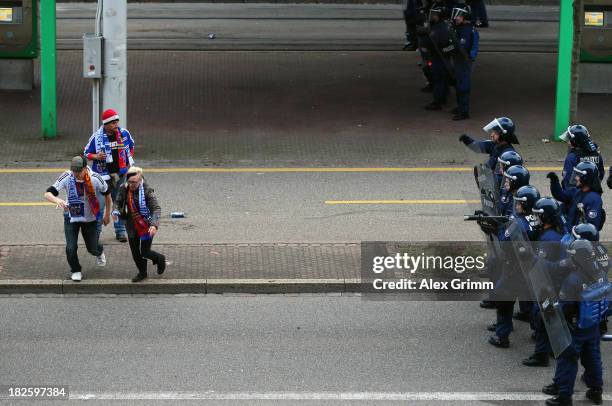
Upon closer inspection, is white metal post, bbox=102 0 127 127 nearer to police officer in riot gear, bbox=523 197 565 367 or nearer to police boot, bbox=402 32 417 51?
police officer in riot gear, bbox=523 197 565 367

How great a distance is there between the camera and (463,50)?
2017 cm

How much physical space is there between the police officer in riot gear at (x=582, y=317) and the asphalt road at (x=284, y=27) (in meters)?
17.1

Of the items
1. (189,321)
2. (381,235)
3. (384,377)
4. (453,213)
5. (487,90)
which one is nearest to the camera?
(384,377)

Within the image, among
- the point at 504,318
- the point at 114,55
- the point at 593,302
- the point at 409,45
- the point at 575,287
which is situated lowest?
the point at 504,318

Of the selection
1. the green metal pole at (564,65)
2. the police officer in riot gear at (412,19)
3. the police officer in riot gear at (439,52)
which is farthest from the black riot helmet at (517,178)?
the police officer in riot gear at (412,19)

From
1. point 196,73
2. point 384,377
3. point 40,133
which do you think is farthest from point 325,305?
point 196,73

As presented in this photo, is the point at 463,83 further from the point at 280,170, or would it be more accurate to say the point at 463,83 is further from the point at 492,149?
the point at 492,149

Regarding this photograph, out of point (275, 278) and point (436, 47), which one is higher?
point (436, 47)

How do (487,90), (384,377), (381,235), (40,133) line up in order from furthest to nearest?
(487,90), (40,133), (381,235), (384,377)

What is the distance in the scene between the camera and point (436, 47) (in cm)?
2069

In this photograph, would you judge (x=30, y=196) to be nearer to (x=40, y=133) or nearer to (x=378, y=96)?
(x=40, y=133)

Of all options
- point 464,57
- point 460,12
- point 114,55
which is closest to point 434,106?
point 464,57

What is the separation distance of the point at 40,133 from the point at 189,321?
9.11 m

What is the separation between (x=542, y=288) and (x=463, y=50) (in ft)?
34.8
